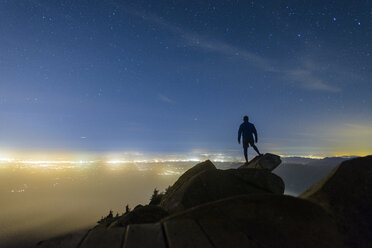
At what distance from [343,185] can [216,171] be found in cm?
415

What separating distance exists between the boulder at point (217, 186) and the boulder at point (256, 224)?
9.36 feet

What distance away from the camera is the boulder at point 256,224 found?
3494mm

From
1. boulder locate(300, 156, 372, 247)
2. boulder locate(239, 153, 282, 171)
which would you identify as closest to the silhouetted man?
boulder locate(239, 153, 282, 171)

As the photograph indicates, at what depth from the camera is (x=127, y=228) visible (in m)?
3.65

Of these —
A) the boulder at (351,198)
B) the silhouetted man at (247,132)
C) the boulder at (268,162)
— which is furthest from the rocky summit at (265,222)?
the silhouetted man at (247,132)

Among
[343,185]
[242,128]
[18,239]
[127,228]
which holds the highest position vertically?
[242,128]

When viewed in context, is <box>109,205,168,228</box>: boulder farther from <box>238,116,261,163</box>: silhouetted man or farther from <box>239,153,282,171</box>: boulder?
<box>238,116,261,163</box>: silhouetted man

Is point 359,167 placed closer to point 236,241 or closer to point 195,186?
point 236,241

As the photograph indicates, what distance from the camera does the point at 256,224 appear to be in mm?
3912

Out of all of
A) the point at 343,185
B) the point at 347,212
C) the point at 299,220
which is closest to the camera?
the point at 299,220

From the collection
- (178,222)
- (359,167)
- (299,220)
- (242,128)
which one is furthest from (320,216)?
(242,128)

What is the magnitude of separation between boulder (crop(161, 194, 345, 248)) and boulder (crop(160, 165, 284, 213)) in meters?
2.85

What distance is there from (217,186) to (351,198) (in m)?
4.02

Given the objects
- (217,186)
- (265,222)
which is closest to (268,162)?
(217,186)
